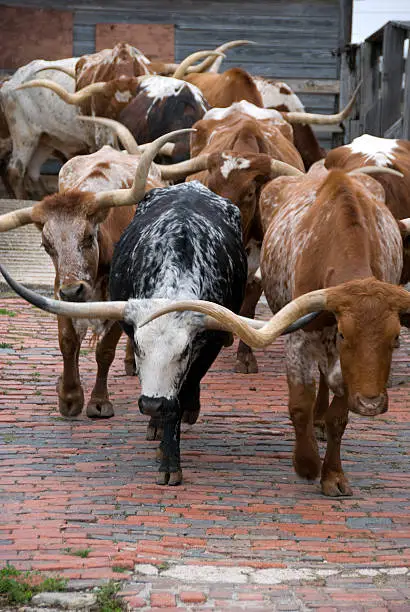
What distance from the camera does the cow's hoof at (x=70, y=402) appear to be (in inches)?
319

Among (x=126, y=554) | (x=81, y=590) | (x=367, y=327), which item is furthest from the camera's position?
(x=367, y=327)

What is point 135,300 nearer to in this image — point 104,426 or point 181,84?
point 104,426

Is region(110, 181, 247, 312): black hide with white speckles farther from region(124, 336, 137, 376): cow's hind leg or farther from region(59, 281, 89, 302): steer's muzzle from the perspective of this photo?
region(124, 336, 137, 376): cow's hind leg

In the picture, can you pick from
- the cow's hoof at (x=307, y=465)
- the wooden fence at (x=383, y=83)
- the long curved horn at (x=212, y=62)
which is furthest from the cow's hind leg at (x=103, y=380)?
the long curved horn at (x=212, y=62)

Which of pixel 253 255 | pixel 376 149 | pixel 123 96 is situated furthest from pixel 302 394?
pixel 123 96

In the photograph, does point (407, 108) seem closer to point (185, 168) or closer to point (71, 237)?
point (185, 168)

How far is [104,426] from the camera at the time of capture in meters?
8.00

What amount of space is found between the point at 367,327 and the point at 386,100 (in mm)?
7255

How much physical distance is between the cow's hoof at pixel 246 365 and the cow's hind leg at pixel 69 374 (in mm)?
1691

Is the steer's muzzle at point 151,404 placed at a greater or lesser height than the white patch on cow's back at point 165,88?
greater

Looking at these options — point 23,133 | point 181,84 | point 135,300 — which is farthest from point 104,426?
point 23,133

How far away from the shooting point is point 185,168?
941cm

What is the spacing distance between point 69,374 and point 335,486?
2.16 meters

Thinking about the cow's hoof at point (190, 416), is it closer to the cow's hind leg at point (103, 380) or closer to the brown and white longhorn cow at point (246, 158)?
the cow's hind leg at point (103, 380)
